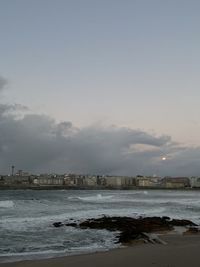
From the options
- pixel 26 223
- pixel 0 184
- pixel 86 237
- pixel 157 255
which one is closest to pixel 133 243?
pixel 86 237

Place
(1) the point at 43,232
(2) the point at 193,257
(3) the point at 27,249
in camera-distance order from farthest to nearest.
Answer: (1) the point at 43,232, (3) the point at 27,249, (2) the point at 193,257

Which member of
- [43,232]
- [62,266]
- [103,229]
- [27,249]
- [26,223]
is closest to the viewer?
[62,266]

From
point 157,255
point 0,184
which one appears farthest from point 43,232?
point 0,184

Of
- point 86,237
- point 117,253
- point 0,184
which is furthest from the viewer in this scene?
point 0,184

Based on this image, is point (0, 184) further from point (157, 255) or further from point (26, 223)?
point (157, 255)

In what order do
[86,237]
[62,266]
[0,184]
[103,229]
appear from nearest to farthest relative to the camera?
[62,266]
[86,237]
[103,229]
[0,184]

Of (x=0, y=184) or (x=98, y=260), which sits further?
(x=0, y=184)

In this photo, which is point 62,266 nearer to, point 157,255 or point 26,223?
point 157,255

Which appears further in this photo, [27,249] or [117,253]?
[27,249]

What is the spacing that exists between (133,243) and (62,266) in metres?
6.95

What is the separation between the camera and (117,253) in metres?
13.8

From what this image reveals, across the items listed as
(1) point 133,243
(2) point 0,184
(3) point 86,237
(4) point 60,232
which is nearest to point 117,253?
(1) point 133,243

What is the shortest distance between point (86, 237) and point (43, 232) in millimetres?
2818

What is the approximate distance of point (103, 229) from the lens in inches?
975
